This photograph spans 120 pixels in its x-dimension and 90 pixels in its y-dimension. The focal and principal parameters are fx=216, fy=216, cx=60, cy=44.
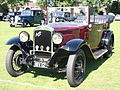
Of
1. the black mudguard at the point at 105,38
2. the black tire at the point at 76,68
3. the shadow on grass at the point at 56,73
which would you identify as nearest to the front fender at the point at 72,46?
the black tire at the point at 76,68

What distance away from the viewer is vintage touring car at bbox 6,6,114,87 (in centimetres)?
471

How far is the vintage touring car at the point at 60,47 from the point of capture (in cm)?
471

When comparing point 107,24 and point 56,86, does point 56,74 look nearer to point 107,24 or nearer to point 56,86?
point 56,86

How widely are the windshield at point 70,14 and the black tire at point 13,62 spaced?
158 cm

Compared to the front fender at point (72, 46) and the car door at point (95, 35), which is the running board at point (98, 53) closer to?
the car door at point (95, 35)

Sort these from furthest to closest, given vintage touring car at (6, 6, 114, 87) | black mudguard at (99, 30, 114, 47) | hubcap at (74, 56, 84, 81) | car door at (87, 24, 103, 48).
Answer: black mudguard at (99, 30, 114, 47)
car door at (87, 24, 103, 48)
hubcap at (74, 56, 84, 81)
vintage touring car at (6, 6, 114, 87)

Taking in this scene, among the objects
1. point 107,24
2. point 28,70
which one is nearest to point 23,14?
point 107,24

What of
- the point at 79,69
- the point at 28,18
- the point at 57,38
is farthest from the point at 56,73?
the point at 28,18

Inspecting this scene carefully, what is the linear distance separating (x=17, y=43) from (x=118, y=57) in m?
3.85

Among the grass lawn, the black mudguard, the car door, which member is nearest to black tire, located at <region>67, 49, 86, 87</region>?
the grass lawn

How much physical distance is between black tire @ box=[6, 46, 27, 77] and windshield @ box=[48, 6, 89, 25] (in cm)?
158

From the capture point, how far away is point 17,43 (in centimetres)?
534

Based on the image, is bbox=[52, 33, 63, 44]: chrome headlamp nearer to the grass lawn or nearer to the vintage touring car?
the vintage touring car

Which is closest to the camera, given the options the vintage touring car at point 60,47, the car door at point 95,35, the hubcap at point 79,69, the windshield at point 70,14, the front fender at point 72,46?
the front fender at point 72,46
